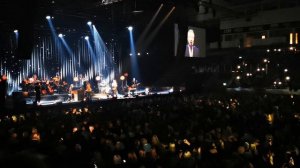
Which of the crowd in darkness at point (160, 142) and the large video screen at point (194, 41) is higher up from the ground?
the large video screen at point (194, 41)

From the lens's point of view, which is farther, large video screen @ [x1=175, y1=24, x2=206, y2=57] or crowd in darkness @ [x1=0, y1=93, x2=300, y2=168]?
large video screen @ [x1=175, y1=24, x2=206, y2=57]

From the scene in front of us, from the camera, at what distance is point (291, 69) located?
2375cm

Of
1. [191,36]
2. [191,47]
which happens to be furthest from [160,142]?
[191,36]

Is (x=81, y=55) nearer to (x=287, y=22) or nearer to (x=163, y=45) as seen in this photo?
(x=163, y=45)

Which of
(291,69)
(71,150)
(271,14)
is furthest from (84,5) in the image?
(291,69)

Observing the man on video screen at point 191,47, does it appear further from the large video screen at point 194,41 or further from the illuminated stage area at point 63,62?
the illuminated stage area at point 63,62

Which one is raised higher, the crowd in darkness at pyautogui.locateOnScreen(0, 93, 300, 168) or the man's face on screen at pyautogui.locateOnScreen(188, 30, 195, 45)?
the man's face on screen at pyautogui.locateOnScreen(188, 30, 195, 45)

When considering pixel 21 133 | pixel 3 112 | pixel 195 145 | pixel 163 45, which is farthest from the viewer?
pixel 163 45

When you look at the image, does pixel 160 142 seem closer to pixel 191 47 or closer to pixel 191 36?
pixel 191 47

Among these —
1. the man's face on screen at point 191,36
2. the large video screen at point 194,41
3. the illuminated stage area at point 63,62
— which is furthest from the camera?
the man's face on screen at point 191,36

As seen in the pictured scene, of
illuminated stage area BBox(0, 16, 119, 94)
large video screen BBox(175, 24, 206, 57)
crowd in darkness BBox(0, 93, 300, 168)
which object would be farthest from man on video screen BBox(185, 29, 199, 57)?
crowd in darkness BBox(0, 93, 300, 168)

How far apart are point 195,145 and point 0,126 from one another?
4.87 metres

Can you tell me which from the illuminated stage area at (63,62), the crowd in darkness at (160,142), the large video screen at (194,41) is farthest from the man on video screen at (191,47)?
the crowd in darkness at (160,142)

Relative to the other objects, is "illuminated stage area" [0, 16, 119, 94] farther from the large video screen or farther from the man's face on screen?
the man's face on screen
